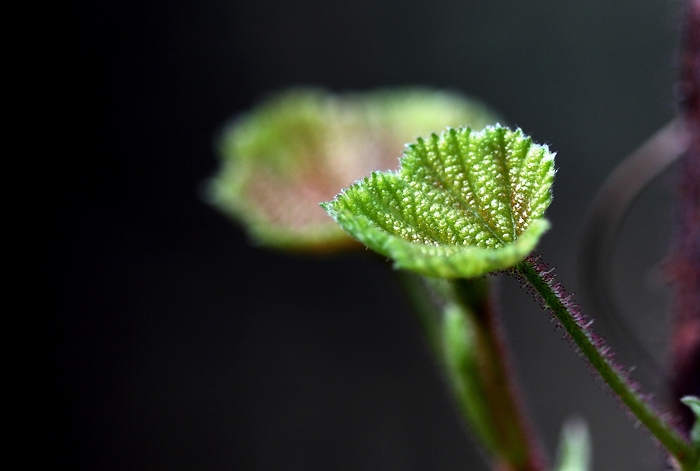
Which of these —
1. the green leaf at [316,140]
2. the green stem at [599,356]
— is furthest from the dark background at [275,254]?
the green stem at [599,356]

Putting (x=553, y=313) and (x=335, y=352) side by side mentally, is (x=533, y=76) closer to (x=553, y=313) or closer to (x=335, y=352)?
(x=335, y=352)

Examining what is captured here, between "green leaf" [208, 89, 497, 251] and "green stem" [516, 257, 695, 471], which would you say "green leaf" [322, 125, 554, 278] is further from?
"green leaf" [208, 89, 497, 251]

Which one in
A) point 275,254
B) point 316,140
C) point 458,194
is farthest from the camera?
point 275,254

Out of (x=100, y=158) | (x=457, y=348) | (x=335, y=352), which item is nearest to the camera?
(x=457, y=348)

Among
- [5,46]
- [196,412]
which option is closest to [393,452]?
[196,412]

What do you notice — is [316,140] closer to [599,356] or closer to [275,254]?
[599,356]

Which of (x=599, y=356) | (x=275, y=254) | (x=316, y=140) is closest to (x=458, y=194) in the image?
(x=599, y=356)

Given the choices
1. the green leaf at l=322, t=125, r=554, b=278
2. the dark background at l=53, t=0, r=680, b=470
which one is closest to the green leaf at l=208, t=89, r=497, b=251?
the green leaf at l=322, t=125, r=554, b=278
